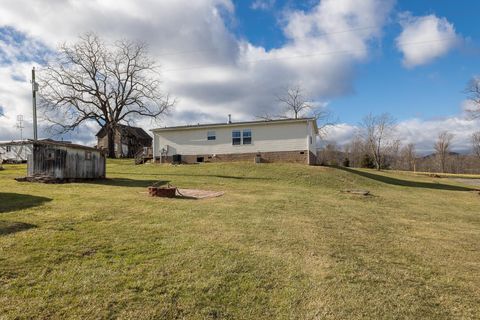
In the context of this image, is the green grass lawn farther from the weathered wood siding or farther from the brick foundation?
the brick foundation

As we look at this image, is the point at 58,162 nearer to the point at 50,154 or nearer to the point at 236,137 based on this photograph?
the point at 50,154

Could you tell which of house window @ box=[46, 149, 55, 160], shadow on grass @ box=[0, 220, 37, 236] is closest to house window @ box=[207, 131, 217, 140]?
house window @ box=[46, 149, 55, 160]

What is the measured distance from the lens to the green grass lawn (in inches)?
136

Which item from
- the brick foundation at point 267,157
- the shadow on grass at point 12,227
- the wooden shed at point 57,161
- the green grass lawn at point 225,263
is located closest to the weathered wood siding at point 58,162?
the wooden shed at point 57,161

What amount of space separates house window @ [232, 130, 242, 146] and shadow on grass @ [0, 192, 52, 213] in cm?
A: 1693

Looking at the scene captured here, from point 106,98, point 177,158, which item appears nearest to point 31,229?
point 177,158

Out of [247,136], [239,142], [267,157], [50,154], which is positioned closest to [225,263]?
[50,154]

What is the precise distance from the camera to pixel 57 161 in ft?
46.0

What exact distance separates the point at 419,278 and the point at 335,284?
1.30 metres

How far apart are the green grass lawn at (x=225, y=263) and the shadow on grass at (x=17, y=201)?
0.9 inches

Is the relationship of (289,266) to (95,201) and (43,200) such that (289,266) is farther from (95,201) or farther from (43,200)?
(43,200)

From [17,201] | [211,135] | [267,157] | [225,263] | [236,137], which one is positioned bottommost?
[225,263]

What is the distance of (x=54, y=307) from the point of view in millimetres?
3201

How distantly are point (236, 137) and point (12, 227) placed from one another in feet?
65.6
